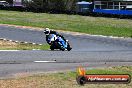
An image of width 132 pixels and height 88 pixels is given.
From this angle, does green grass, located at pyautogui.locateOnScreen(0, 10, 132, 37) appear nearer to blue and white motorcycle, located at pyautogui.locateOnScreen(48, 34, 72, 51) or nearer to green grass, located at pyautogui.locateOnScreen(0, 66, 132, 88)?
blue and white motorcycle, located at pyautogui.locateOnScreen(48, 34, 72, 51)

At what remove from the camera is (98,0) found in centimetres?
7688

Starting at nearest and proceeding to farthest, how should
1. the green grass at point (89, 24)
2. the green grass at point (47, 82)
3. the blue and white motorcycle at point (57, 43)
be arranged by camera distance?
1. the green grass at point (47, 82)
2. the blue and white motorcycle at point (57, 43)
3. the green grass at point (89, 24)

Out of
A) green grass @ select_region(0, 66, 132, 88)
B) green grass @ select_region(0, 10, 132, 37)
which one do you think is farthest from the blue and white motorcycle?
green grass @ select_region(0, 10, 132, 37)

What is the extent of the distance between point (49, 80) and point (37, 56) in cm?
647

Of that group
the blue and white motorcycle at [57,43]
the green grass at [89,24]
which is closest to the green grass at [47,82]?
the blue and white motorcycle at [57,43]

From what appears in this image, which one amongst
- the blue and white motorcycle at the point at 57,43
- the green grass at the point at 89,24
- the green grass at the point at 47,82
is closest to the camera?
the green grass at the point at 47,82

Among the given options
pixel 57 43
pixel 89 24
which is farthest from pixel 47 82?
pixel 89 24

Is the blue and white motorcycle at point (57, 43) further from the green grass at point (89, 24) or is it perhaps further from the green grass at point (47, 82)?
the green grass at point (89, 24)

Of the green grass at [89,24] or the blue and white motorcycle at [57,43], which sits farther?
the green grass at [89,24]

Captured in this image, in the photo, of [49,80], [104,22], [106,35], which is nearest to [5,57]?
[49,80]

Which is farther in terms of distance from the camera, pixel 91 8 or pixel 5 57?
pixel 91 8

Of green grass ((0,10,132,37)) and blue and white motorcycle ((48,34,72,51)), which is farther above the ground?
blue and white motorcycle ((48,34,72,51))

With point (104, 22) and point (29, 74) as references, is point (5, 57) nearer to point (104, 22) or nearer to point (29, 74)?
point (29, 74)

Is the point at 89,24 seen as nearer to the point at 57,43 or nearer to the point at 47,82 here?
the point at 57,43
